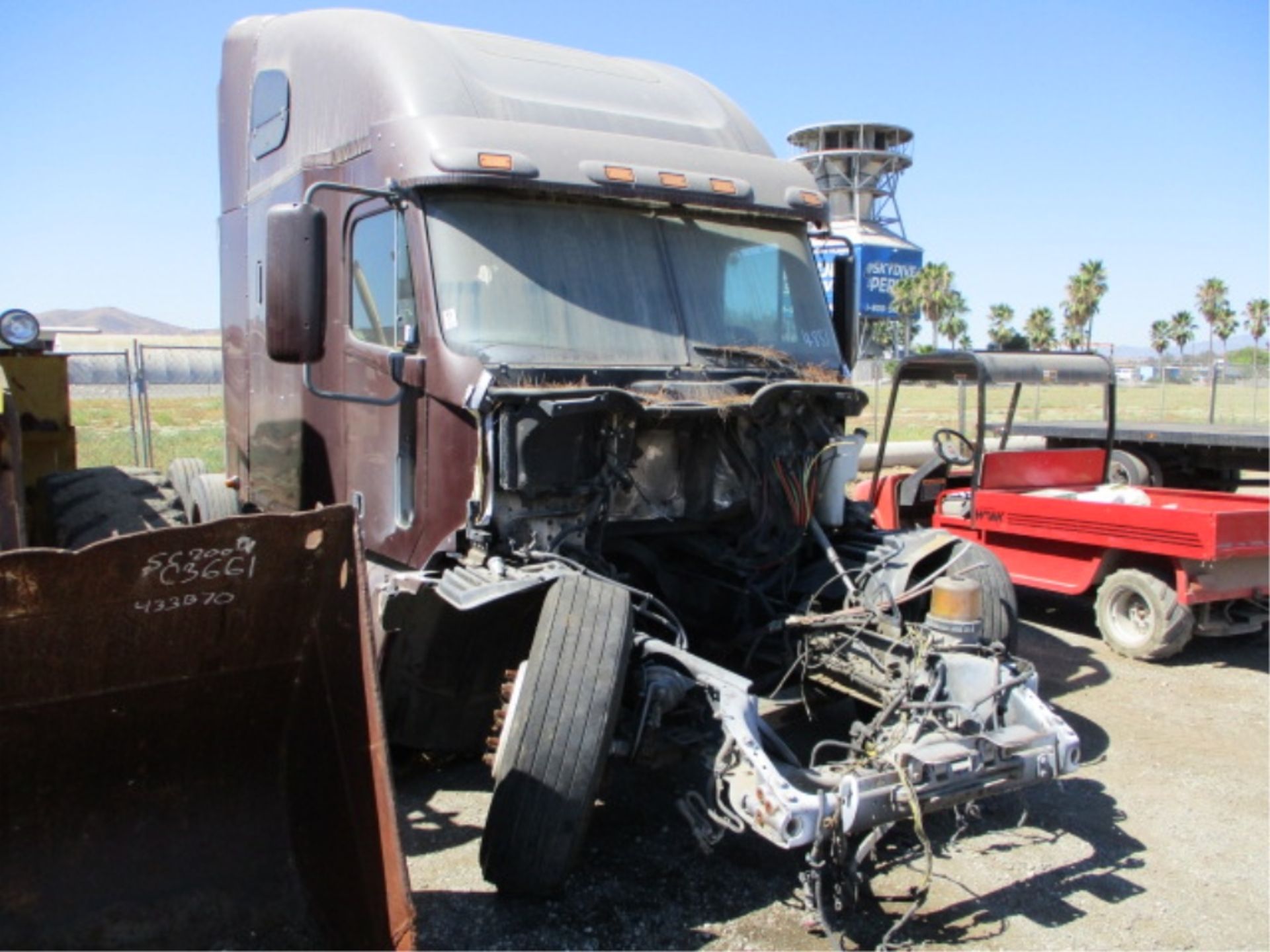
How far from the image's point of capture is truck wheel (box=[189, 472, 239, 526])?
6625mm

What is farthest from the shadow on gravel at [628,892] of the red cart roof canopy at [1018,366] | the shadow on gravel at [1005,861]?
the red cart roof canopy at [1018,366]

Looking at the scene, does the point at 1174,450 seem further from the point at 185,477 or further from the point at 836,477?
the point at 185,477

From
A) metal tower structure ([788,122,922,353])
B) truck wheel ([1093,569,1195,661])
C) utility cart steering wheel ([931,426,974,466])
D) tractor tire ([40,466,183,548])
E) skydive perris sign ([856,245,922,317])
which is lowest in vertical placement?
truck wheel ([1093,569,1195,661])

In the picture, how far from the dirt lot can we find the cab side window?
6.89 ft

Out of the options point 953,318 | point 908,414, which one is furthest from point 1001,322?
point 908,414

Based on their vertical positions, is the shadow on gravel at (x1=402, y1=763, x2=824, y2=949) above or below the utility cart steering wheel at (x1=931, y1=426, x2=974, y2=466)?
below

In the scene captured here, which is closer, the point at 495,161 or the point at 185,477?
the point at 495,161

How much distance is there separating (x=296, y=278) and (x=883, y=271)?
26229 mm

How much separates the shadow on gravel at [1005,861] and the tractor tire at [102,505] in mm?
4229

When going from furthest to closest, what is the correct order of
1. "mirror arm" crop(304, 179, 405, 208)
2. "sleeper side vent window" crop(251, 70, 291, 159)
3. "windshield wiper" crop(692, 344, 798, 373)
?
"sleeper side vent window" crop(251, 70, 291, 159) → "windshield wiper" crop(692, 344, 798, 373) → "mirror arm" crop(304, 179, 405, 208)

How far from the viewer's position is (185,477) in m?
7.21

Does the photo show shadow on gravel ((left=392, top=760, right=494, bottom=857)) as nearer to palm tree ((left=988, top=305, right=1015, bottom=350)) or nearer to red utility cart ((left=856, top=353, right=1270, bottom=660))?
red utility cart ((left=856, top=353, right=1270, bottom=660))

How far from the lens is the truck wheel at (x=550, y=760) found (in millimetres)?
3648

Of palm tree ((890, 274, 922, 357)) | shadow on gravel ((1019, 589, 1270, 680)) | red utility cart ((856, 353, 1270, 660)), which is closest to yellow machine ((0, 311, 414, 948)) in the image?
shadow on gravel ((1019, 589, 1270, 680))
